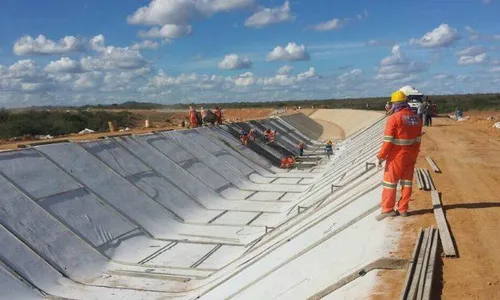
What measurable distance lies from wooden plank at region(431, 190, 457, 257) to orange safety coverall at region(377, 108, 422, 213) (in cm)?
54

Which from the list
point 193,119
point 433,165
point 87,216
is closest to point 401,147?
point 433,165

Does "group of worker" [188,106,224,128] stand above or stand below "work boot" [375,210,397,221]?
above

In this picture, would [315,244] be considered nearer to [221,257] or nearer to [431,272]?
[431,272]

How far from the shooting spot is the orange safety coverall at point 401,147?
7.36 meters

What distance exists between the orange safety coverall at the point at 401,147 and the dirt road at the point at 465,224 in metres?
0.62

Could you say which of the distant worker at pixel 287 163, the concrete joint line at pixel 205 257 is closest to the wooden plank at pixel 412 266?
the concrete joint line at pixel 205 257

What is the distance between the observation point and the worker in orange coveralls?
7.37 meters

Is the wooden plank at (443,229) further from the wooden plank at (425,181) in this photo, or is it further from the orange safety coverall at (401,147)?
the wooden plank at (425,181)

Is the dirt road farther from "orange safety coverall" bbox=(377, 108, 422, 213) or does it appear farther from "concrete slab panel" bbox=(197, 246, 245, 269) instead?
"concrete slab panel" bbox=(197, 246, 245, 269)

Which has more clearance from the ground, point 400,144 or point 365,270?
point 400,144

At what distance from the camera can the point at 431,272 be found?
17.1ft

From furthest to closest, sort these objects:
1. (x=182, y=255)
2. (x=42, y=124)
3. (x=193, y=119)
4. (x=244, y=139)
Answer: (x=42, y=124) → (x=244, y=139) → (x=193, y=119) → (x=182, y=255)

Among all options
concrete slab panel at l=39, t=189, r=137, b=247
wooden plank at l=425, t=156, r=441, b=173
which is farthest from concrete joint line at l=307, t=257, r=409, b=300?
concrete slab panel at l=39, t=189, r=137, b=247

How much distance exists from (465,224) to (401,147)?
4.55 ft
